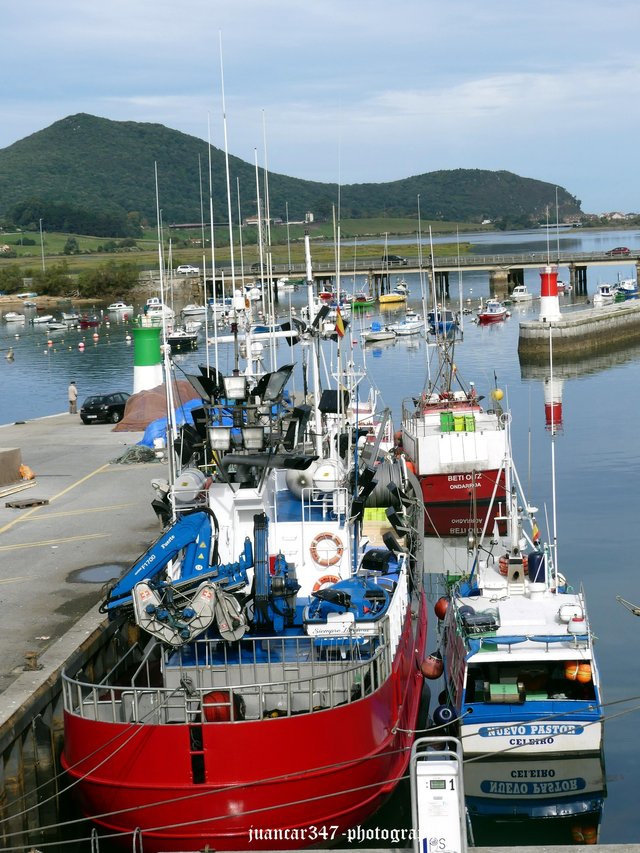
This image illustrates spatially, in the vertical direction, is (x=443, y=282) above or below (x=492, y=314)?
above

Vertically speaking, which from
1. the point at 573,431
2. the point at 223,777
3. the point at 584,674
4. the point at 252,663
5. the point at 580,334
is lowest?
the point at 573,431

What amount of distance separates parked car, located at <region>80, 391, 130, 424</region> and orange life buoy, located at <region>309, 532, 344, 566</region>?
2632 cm

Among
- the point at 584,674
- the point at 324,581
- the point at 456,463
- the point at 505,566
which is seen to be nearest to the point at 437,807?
the point at 584,674

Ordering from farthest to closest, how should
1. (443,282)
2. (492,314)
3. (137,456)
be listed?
(443,282) < (492,314) < (137,456)

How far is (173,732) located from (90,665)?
14.6ft

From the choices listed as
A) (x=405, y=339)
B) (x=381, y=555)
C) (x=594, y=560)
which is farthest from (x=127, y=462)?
(x=405, y=339)

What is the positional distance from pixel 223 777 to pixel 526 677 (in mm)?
5801

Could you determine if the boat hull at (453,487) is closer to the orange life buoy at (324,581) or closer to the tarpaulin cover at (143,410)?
the tarpaulin cover at (143,410)

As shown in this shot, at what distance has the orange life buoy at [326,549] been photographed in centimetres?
1944

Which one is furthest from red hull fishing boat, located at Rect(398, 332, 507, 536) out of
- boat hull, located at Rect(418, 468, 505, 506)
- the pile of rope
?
the pile of rope

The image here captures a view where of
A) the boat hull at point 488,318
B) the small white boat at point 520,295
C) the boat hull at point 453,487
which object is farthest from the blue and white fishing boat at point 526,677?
the small white boat at point 520,295

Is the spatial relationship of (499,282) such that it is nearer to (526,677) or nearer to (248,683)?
(526,677)

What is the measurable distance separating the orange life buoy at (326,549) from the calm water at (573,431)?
390 cm

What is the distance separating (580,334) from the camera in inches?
3388
